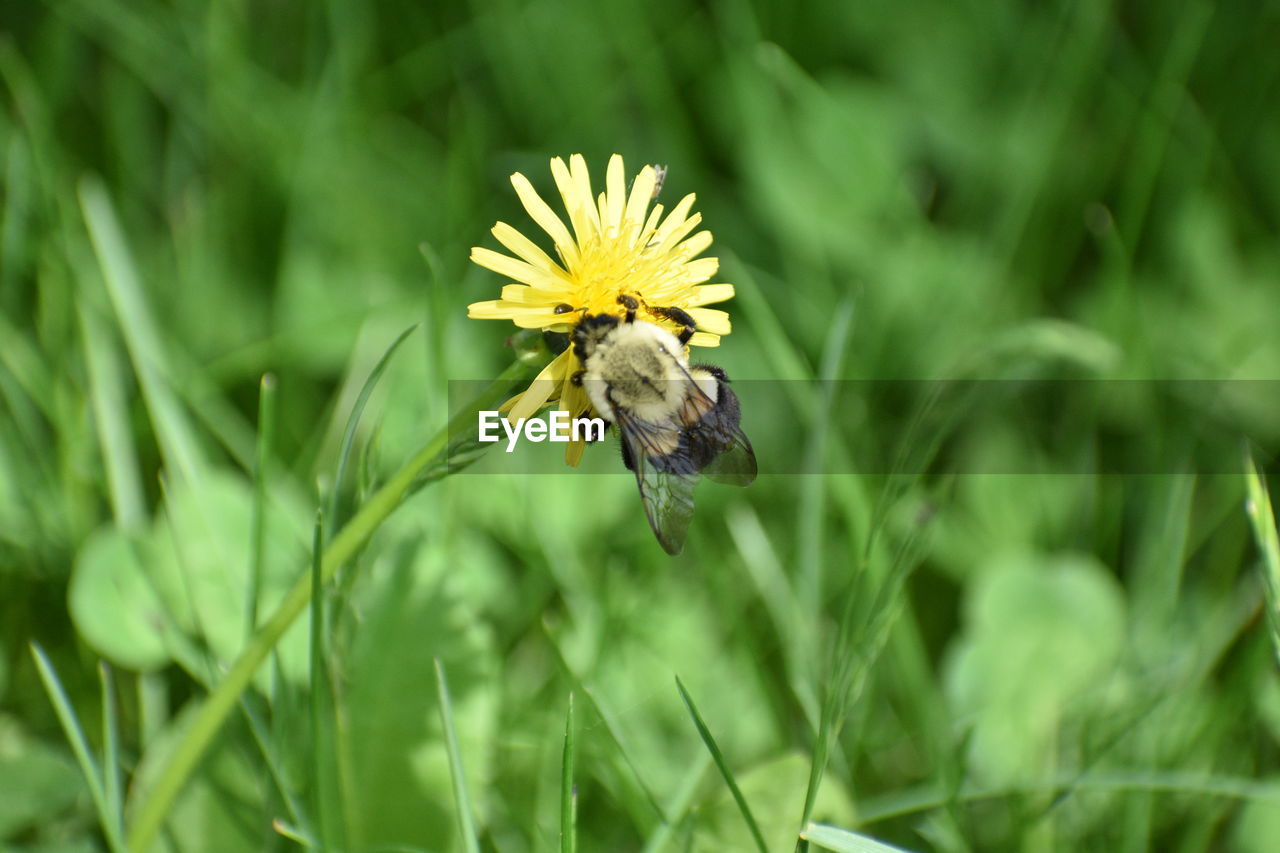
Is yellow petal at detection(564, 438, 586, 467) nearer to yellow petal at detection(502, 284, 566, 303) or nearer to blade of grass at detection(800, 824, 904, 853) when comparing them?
yellow petal at detection(502, 284, 566, 303)

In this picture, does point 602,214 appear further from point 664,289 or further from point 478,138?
point 478,138

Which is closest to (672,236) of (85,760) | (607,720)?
(607,720)

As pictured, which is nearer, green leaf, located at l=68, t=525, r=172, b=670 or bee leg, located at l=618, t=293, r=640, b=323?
bee leg, located at l=618, t=293, r=640, b=323

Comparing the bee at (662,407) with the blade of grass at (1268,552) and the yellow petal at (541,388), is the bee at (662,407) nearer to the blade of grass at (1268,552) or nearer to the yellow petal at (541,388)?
the yellow petal at (541,388)

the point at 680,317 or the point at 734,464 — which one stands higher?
the point at 680,317

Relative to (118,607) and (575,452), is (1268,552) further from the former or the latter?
(118,607)

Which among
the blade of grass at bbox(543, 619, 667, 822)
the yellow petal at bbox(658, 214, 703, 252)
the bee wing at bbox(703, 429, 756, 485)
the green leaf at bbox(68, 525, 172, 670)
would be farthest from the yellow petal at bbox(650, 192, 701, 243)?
the green leaf at bbox(68, 525, 172, 670)
